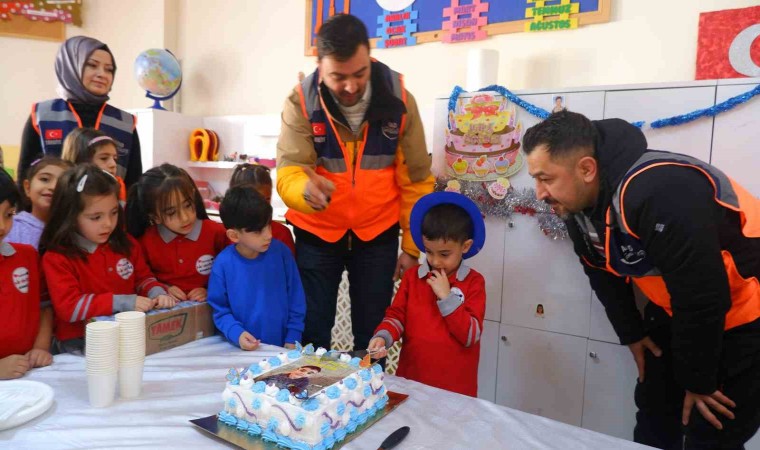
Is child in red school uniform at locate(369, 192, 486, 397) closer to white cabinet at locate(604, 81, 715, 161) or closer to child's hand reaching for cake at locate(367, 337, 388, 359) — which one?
child's hand reaching for cake at locate(367, 337, 388, 359)

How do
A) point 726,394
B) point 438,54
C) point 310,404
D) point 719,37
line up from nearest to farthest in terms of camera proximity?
point 310,404
point 726,394
point 719,37
point 438,54

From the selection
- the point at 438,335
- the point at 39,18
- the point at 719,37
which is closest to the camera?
the point at 438,335

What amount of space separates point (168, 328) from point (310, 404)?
0.73 meters

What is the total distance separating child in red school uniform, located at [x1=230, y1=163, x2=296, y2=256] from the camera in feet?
7.28

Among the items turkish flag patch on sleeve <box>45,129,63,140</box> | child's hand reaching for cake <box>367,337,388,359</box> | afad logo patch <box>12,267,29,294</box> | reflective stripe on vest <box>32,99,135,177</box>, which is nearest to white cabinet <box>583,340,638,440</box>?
child's hand reaching for cake <box>367,337,388,359</box>

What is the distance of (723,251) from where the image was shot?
4.37 feet

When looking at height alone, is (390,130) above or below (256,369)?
above

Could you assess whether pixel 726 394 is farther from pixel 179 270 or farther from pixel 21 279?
pixel 21 279

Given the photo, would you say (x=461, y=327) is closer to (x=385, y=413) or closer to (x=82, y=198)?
(x=385, y=413)

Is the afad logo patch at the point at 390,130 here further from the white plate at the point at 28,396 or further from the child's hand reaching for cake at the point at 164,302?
the white plate at the point at 28,396

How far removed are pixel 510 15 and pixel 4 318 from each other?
298 cm

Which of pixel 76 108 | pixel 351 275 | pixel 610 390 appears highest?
pixel 76 108

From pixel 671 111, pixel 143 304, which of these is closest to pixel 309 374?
pixel 143 304

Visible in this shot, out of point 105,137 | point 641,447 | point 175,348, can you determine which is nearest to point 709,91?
point 641,447
